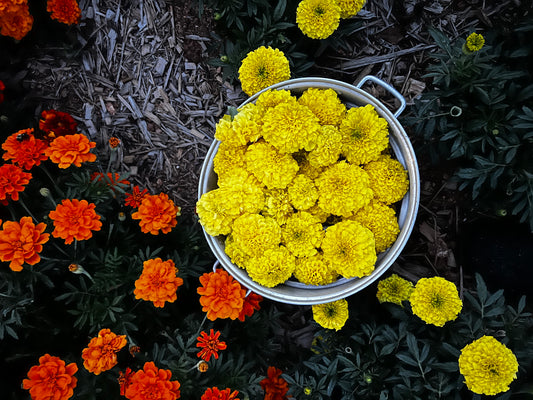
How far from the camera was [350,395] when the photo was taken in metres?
1.85

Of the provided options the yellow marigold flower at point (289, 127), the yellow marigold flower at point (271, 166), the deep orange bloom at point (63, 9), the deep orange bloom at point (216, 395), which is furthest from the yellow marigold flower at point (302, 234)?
the deep orange bloom at point (63, 9)

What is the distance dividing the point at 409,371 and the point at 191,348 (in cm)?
100

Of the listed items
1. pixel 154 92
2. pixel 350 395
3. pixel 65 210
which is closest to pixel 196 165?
pixel 154 92

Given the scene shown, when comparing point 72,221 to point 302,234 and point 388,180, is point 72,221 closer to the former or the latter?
point 302,234

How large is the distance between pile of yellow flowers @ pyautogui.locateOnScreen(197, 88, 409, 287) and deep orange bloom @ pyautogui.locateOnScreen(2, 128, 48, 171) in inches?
32.9

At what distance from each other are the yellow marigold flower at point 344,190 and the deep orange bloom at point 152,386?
3.16 ft

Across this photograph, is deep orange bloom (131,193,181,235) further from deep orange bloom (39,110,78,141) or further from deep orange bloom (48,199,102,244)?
deep orange bloom (39,110,78,141)

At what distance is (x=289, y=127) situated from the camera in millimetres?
1559

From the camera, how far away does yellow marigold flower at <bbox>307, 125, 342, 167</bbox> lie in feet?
5.36

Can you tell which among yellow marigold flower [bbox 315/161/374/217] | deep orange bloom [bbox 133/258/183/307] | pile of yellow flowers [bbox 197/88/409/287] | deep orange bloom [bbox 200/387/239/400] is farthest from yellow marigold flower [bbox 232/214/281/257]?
deep orange bloom [bbox 200/387/239/400]

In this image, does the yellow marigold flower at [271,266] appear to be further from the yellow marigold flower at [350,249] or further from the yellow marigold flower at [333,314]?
the yellow marigold flower at [333,314]

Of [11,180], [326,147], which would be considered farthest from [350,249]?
[11,180]

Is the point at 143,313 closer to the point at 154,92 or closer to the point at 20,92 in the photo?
the point at 154,92

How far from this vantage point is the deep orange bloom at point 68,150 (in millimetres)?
1784
